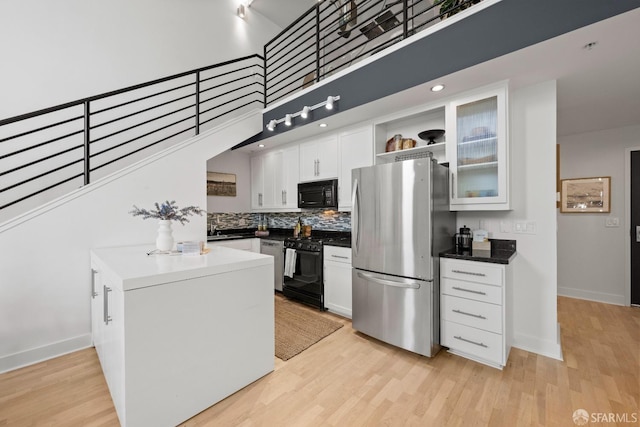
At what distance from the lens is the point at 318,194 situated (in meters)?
3.85

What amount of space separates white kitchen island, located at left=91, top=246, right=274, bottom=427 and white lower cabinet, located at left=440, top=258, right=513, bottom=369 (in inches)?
61.2

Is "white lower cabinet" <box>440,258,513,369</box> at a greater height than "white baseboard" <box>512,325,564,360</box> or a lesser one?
greater

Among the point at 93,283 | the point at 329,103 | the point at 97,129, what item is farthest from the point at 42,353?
the point at 329,103

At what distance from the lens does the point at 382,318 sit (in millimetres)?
2615

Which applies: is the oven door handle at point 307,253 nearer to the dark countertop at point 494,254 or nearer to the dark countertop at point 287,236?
the dark countertop at point 287,236

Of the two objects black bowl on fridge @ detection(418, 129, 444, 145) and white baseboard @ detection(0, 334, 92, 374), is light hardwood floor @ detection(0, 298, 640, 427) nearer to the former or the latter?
white baseboard @ detection(0, 334, 92, 374)

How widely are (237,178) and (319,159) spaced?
1877 mm

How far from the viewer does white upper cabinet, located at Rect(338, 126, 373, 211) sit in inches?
132

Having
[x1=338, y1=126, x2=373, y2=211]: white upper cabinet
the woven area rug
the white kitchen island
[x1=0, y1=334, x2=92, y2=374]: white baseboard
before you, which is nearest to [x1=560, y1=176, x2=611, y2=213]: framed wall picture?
[x1=338, y1=126, x2=373, y2=211]: white upper cabinet

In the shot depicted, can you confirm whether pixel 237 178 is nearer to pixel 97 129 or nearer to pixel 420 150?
pixel 97 129

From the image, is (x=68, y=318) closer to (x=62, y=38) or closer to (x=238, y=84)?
(x=62, y=38)

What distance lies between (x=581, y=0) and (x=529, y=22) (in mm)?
249

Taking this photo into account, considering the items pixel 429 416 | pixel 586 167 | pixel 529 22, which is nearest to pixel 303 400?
pixel 429 416

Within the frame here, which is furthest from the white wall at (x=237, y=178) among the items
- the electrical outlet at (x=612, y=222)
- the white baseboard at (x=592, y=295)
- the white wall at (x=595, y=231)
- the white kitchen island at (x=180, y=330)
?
the electrical outlet at (x=612, y=222)
